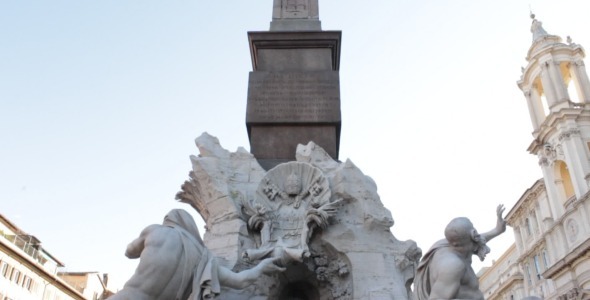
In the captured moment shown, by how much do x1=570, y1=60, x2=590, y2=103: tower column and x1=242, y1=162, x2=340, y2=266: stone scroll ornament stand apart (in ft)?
103

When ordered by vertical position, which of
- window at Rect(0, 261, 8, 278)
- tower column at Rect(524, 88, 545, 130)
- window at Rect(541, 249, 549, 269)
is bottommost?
window at Rect(0, 261, 8, 278)

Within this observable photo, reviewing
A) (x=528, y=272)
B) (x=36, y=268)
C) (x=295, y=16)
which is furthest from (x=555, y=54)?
(x=36, y=268)

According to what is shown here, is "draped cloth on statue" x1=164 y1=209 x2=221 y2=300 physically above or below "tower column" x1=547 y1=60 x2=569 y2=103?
below

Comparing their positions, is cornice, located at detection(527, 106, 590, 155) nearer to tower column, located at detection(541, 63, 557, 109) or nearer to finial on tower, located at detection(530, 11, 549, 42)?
tower column, located at detection(541, 63, 557, 109)

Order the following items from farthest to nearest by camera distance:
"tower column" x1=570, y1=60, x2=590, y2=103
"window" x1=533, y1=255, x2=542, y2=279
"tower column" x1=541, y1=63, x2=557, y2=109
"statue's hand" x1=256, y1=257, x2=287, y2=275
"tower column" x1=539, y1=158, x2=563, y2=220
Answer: "window" x1=533, y1=255, x2=542, y2=279
"tower column" x1=541, y1=63, x2=557, y2=109
"tower column" x1=570, y1=60, x2=590, y2=103
"tower column" x1=539, y1=158, x2=563, y2=220
"statue's hand" x1=256, y1=257, x2=287, y2=275

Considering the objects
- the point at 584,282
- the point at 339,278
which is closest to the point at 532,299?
the point at 339,278

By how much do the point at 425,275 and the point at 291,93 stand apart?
394cm

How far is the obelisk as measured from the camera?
25.0 ft

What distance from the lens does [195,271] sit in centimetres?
450

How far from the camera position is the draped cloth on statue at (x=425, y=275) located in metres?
4.76

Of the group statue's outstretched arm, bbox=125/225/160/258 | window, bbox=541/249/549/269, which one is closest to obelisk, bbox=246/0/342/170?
statue's outstretched arm, bbox=125/225/160/258

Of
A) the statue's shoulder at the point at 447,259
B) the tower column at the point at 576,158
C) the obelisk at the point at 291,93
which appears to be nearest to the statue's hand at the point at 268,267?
the statue's shoulder at the point at 447,259

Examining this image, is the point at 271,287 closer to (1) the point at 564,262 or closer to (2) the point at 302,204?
(2) the point at 302,204

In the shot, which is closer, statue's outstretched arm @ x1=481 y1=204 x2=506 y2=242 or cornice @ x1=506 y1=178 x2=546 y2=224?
statue's outstretched arm @ x1=481 y1=204 x2=506 y2=242
